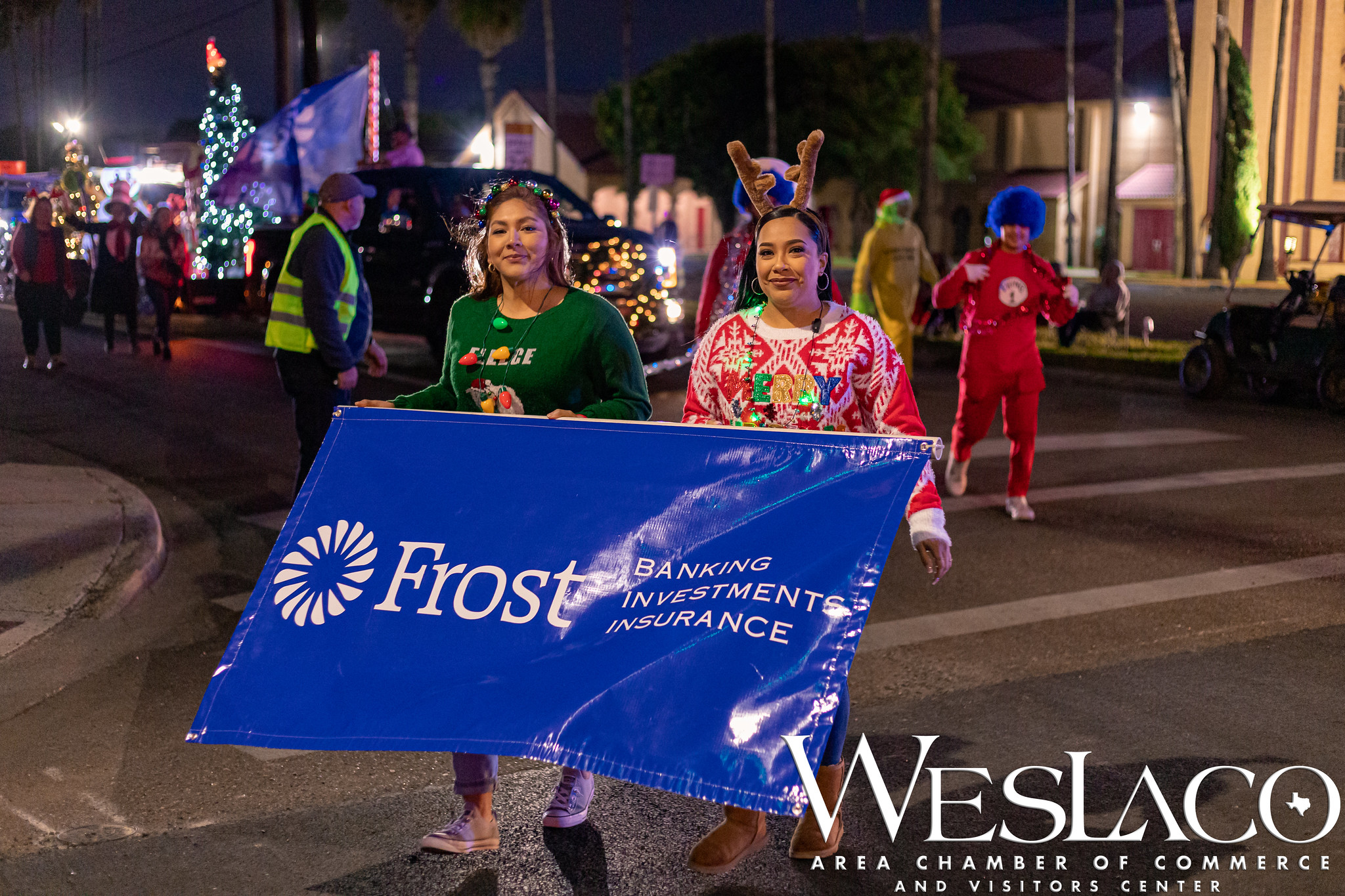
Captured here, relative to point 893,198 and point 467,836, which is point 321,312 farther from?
point 893,198

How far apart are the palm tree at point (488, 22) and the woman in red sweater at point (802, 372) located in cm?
6421

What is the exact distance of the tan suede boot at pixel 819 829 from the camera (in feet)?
13.1

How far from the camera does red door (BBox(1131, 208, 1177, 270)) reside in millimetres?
55438

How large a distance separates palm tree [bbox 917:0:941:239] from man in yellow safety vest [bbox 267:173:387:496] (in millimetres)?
25690

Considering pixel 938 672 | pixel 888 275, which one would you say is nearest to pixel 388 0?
pixel 888 275

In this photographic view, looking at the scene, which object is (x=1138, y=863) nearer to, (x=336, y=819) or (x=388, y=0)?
(x=336, y=819)

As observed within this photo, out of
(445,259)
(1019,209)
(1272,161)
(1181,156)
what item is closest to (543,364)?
(1019,209)

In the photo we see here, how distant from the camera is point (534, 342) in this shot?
4203mm

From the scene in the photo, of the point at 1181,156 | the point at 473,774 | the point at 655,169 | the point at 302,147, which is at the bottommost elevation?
the point at 473,774

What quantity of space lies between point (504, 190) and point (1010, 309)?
477 cm

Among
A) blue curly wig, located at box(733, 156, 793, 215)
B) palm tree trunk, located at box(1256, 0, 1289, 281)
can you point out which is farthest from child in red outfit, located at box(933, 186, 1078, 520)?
palm tree trunk, located at box(1256, 0, 1289, 281)

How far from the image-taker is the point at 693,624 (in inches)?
133

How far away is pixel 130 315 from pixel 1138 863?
16316mm

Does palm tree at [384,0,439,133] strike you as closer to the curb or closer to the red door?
the red door
